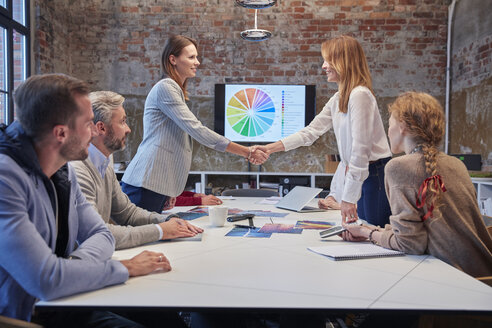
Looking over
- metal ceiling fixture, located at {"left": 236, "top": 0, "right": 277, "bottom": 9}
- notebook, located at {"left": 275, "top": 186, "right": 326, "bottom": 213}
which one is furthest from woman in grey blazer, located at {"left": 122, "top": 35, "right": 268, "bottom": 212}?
metal ceiling fixture, located at {"left": 236, "top": 0, "right": 277, "bottom": 9}

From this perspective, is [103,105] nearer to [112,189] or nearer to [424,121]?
[112,189]

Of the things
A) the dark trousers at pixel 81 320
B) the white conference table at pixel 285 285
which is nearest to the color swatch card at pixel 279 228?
the white conference table at pixel 285 285

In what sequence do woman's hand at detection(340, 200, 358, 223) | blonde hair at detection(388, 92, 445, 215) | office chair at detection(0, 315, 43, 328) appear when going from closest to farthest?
office chair at detection(0, 315, 43, 328) → blonde hair at detection(388, 92, 445, 215) → woman's hand at detection(340, 200, 358, 223)

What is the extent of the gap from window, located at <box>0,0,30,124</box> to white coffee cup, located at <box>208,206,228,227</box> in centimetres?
317

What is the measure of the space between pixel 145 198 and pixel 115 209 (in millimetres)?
402

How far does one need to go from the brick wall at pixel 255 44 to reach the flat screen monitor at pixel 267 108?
16cm

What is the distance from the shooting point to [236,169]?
569 cm

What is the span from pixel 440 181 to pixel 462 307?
55cm

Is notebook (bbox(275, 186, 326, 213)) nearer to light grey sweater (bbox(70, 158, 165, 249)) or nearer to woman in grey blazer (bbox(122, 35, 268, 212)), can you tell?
woman in grey blazer (bbox(122, 35, 268, 212))

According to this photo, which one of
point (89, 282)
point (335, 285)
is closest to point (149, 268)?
point (89, 282)

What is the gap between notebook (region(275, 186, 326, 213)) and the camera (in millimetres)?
2404

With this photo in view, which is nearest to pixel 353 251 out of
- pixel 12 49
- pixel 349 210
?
pixel 349 210

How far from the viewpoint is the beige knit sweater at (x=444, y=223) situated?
1.41 meters

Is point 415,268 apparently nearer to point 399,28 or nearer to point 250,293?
point 250,293
